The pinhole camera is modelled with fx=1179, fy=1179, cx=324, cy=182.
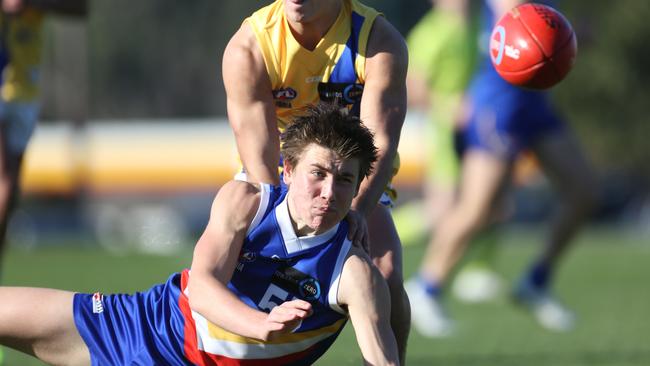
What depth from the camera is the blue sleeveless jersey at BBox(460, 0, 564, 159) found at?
25.9 ft

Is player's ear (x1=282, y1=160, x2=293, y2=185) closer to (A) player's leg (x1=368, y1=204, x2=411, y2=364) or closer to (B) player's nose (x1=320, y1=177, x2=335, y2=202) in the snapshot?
(B) player's nose (x1=320, y1=177, x2=335, y2=202)

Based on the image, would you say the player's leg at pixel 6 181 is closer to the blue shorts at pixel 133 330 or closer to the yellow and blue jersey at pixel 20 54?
the yellow and blue jersey at pixel 20 54

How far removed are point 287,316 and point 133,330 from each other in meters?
0.98

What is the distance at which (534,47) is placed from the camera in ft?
16.6

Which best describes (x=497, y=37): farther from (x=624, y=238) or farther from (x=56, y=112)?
(x=56, y=112)

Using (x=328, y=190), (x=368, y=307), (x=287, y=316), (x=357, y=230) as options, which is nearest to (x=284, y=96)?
(x=357, y=230)

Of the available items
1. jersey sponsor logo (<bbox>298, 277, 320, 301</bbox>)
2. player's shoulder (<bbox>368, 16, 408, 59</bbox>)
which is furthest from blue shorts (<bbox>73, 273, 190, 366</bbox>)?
player's shoulder (<bbox>368, 16, 408, 59</bbox>)

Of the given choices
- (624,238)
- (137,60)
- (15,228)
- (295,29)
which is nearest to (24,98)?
(295,29)

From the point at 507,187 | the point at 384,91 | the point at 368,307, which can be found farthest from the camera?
the point at 507,187

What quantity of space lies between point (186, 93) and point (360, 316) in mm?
28426

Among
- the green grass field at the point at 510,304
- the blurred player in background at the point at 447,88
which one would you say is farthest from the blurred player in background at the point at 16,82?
the blurred player in background at the point at 447,88

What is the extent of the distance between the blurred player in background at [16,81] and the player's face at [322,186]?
291cm

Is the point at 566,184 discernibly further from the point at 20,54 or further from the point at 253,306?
the point at 253,306

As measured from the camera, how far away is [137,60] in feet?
104
